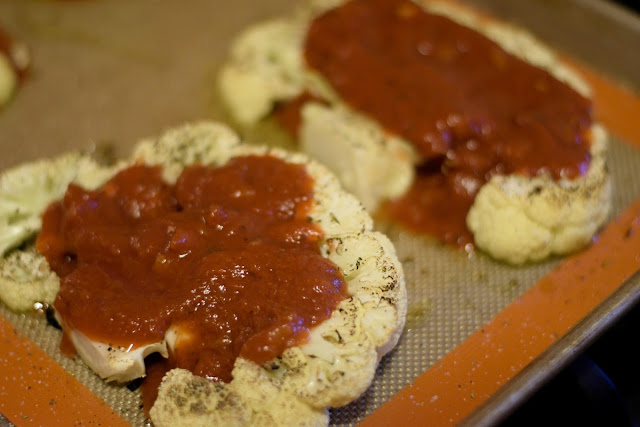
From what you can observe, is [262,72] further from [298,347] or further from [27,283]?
[298,347]

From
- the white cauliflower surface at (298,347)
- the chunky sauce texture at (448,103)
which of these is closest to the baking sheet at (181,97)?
the white cauliflower surface at (298,347)

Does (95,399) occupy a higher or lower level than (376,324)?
lower

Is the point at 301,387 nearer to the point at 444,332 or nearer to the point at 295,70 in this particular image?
the point at 444,332

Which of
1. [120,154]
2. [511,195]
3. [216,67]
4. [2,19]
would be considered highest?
[511,195]

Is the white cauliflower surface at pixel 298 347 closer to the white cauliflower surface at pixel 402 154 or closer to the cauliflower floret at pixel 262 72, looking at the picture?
the white cauliflower surface at pixel 402 154

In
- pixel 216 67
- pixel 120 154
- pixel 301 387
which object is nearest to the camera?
pixel 301 387

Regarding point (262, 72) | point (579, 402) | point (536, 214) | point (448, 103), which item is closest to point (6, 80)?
point (262, 72)

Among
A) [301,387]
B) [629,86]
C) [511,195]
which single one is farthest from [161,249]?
[629,86]
